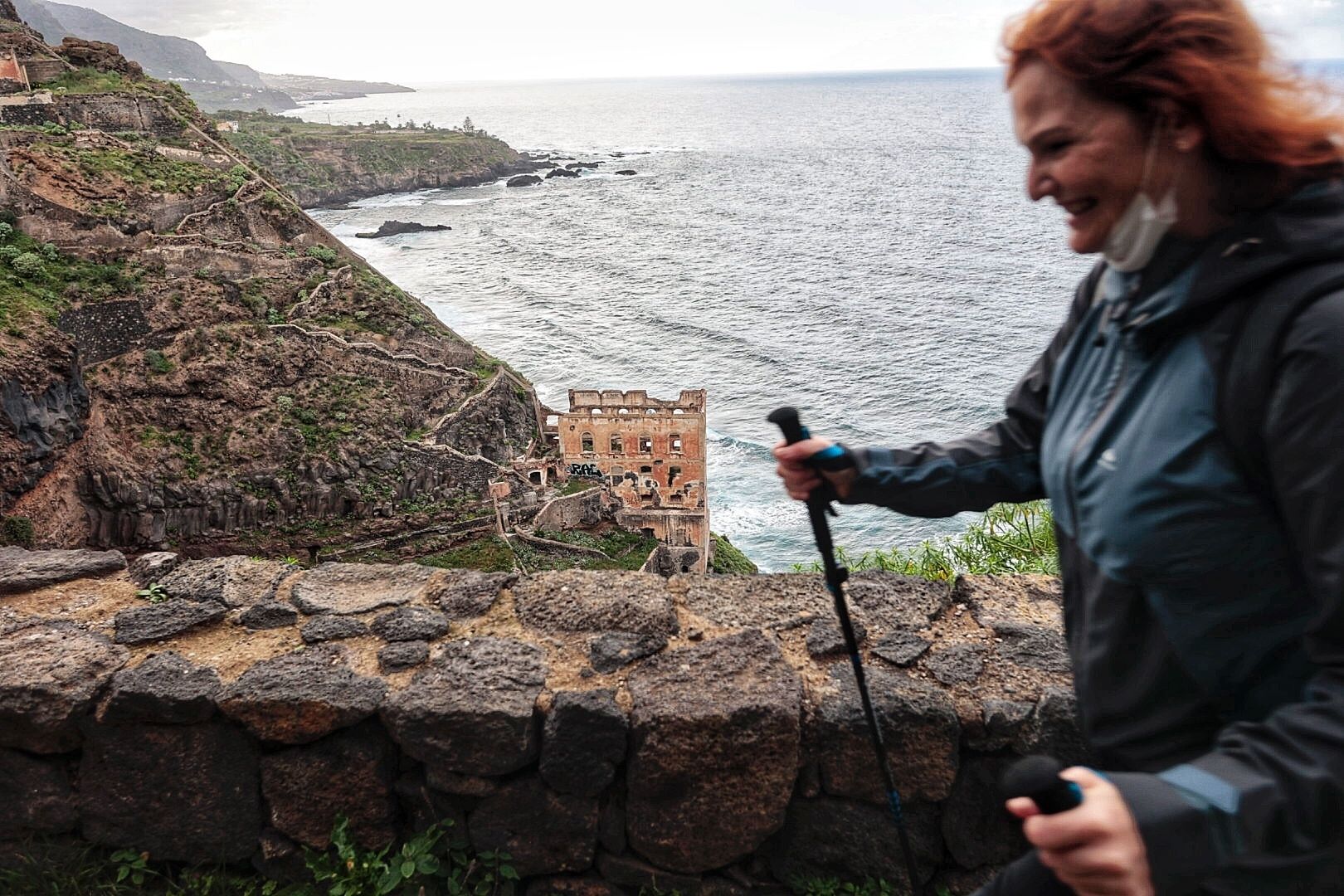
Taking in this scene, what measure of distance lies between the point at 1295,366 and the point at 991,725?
1996mm

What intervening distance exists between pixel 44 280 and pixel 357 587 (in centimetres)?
3540

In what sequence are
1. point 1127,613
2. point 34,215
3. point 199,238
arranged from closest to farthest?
point 1127,613 → point 34,215 → point 199,238

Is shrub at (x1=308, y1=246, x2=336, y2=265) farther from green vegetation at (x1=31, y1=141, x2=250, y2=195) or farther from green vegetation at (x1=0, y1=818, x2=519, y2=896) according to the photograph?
green vegetation at (x1=0, y1=818, x2=519, y2=896)

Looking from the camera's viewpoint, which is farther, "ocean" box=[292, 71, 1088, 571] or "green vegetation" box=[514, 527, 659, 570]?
"ocean" box=[292, 71, 1088, 571]

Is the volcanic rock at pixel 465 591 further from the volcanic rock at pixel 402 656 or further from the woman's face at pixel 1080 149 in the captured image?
the woman's face at pixel 1080 149

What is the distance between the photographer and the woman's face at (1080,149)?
5.23 feet

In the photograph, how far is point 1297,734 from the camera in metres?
1.35

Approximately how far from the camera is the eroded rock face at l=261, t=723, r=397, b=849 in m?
3.30

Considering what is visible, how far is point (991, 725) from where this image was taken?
3033mm

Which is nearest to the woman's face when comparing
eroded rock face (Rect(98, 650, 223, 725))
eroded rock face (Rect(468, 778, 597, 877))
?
eroded rock face (Rect(468, 778, 597, 877))

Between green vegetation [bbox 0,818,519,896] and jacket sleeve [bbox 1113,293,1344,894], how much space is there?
2499 mm

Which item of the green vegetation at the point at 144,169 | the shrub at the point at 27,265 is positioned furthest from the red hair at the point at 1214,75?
the green vegetation at the point at 144,169

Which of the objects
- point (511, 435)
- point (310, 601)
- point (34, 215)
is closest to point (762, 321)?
point (511, 435)

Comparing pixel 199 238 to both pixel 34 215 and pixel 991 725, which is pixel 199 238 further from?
pixel 991 725
